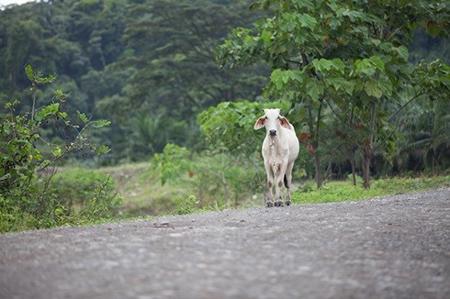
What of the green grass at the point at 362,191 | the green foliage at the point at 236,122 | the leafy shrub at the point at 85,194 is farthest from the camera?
the green foliage at the point at 236,122

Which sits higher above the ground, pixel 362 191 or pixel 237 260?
pixel 237 260

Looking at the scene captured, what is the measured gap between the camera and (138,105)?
3412 cm

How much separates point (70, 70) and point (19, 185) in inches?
1373

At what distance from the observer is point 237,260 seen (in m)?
5.08

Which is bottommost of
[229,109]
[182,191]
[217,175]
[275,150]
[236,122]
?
[182,191]

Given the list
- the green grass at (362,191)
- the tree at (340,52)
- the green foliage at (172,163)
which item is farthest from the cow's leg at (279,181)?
the green foliage at (172,163)

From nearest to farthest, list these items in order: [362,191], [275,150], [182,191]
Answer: [275,150]
[362,191]
[182,191]

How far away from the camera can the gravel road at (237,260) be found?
13.9ft

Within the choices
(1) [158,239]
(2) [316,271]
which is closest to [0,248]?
(1) [158,239]

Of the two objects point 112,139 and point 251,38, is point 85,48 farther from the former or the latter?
point 251,38

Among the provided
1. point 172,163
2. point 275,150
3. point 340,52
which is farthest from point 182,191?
point 275,150

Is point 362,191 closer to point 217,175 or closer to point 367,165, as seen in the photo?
point 367,165

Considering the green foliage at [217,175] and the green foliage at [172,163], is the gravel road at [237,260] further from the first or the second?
the green foliage at [172,163]

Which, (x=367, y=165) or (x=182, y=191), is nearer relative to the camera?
(x=367, y=165)
